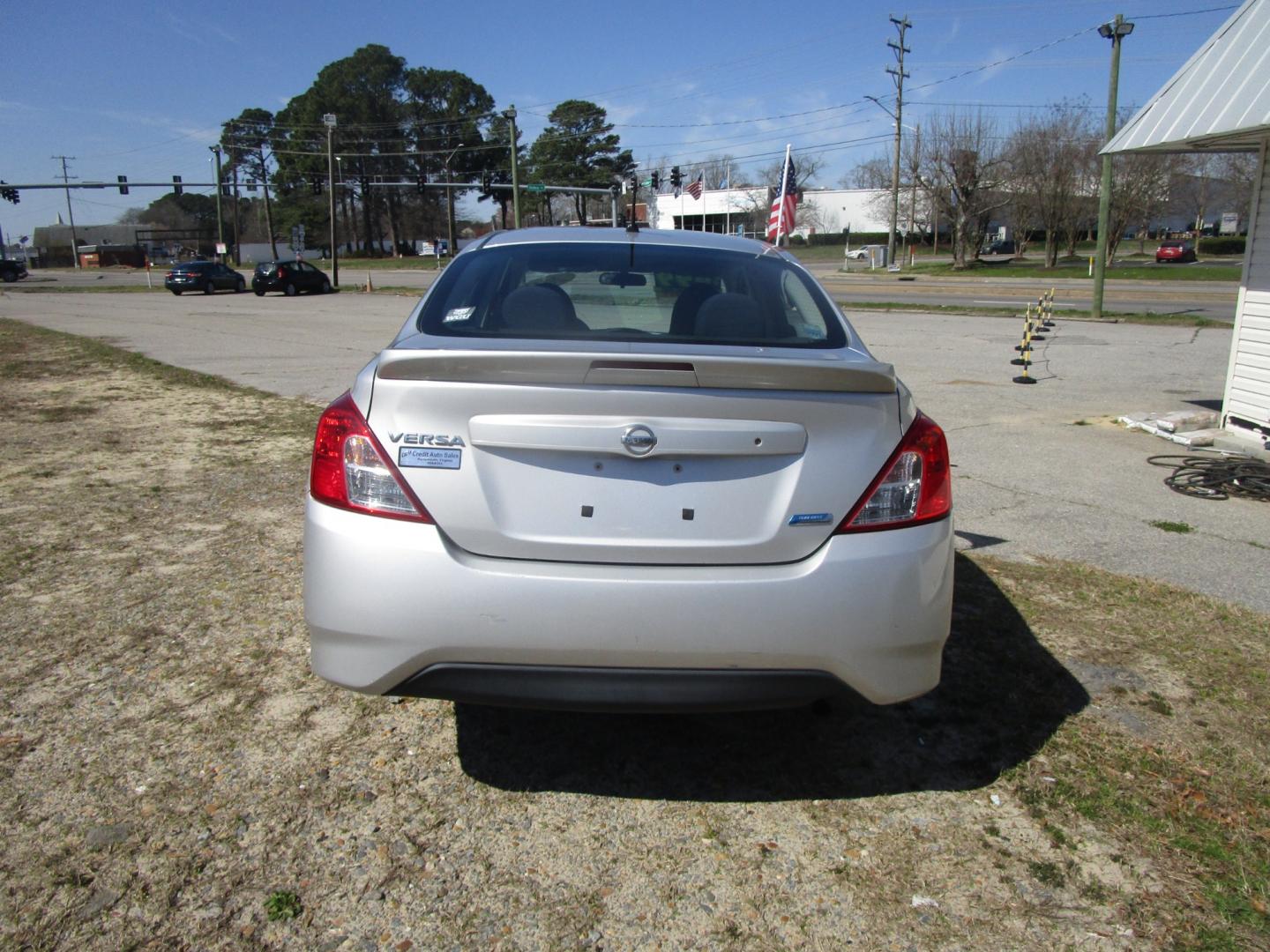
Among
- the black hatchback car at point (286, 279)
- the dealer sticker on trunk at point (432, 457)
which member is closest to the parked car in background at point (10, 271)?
the black hatchback car at point (286, 279)

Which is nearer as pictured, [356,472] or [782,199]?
[356,472]

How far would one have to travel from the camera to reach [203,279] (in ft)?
139

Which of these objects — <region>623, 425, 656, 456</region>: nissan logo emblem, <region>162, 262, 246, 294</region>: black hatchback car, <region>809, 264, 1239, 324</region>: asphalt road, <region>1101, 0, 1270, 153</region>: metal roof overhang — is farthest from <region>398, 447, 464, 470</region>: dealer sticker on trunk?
<region>162, 262, 246, 294</region>: black hatchback car

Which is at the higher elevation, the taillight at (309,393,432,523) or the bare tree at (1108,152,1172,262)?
the bare tree at (1108,152,1172,262)

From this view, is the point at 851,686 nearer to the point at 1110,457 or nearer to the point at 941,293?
the point at 1110,457

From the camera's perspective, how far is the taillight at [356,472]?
101 inches

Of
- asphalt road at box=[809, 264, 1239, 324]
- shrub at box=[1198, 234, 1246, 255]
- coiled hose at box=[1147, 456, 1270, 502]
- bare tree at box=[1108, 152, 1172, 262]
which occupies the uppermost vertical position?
bare tree at box=[1108, 152, 1172, 262]

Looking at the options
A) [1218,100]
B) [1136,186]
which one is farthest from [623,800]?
Result: [1136,186]

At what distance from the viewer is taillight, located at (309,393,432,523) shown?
2.57 metres

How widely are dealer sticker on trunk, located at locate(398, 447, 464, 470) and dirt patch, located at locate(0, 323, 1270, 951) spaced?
1053mm

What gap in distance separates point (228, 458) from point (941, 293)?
101ft

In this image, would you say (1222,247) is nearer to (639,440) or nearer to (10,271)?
(639,440)

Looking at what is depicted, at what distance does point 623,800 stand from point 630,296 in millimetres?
2043

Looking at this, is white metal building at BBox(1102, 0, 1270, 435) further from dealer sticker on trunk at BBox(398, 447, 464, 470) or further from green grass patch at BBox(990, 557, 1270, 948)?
dealer sticker on trunk at BBox(398, 447, 464, 470)
